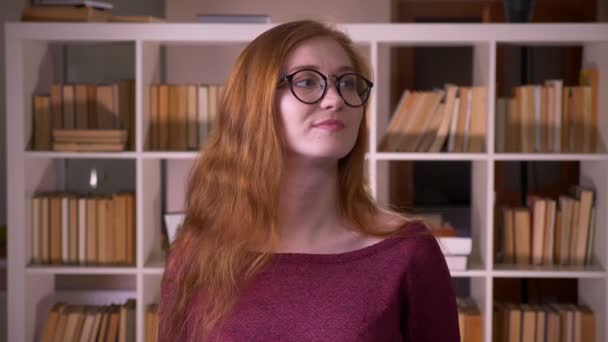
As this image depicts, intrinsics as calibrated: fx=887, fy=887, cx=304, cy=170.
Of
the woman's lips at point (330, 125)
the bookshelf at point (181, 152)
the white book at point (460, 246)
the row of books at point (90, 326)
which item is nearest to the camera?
the woman's lips at point (330, 125)

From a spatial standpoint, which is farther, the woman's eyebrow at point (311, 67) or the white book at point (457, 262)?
the white book at point (457, 262)

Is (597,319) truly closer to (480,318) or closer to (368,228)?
(480,318)

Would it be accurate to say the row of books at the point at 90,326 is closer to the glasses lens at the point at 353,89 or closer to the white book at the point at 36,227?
the white book at the point at 36,227

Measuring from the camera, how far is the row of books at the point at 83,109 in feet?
11.8

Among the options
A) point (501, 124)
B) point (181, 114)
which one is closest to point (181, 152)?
point (181, 114)

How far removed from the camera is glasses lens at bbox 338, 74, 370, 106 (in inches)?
65.6

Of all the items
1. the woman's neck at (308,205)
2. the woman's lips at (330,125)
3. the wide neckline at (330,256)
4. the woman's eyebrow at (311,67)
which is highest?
the woman's eyebrow at (311,67)

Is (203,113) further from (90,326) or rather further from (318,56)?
(318,56)

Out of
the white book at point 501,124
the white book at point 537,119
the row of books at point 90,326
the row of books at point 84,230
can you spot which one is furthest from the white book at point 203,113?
the white book at point 537,119

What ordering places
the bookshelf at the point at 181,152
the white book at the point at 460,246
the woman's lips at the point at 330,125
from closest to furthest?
1. the woman's lips at the point at 330,125
2. the bookshelf at the point at 181,152
3. the white book at the point at 460,246

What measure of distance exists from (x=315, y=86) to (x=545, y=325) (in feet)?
7.72

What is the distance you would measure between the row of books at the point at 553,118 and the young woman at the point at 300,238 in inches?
74.6

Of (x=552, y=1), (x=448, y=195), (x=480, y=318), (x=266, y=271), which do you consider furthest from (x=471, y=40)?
(x=448, y=195)

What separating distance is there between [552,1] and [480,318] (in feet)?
9.25
